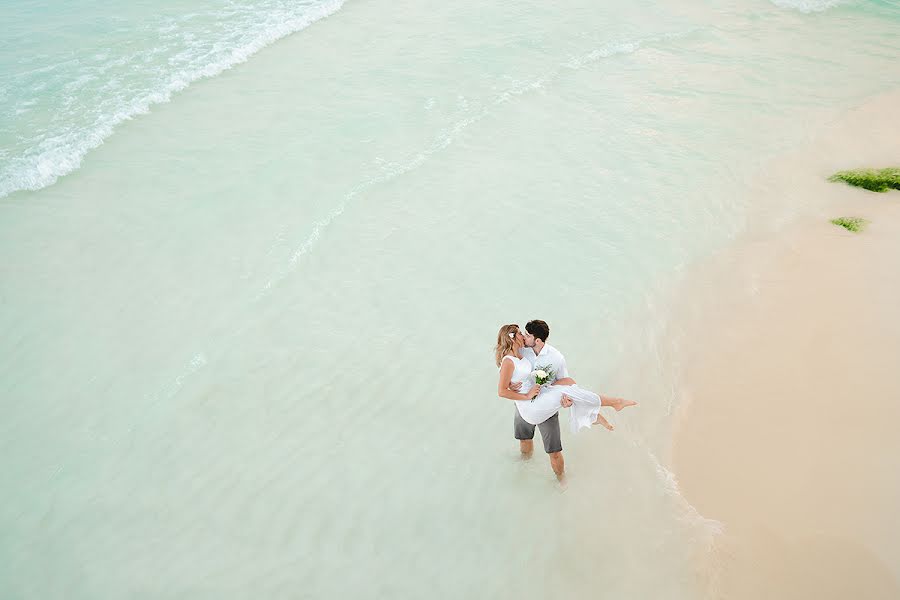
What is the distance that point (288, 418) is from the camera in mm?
7602

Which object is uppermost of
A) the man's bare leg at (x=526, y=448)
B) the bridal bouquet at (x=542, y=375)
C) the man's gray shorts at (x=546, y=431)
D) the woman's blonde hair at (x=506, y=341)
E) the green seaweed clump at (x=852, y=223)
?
the woman's blonde hair at (x=506, y=341)

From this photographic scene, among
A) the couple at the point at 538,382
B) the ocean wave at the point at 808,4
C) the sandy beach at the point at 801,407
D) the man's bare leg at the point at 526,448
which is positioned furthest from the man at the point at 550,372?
the ocean wave at the point at 808,4

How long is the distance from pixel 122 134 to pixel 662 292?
1081cm

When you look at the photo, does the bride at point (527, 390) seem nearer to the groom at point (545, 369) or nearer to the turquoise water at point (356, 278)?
the groom at point (545, 369)

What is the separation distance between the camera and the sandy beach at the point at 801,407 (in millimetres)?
6066

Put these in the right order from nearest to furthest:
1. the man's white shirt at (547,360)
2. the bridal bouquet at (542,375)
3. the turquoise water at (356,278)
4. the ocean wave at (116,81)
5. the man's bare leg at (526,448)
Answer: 1. the bridal bouquet at (542,375)
2. the man's white shirt at (547,360)
3. the turquoise water at (356,278)
4. the man's bare leg at (526,448)
5. the ocean wave at (116,81)

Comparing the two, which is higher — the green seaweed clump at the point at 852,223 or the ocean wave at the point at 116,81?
the ocean wave at the point at 116,81

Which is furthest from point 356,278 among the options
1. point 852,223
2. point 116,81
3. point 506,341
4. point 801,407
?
point 116,81

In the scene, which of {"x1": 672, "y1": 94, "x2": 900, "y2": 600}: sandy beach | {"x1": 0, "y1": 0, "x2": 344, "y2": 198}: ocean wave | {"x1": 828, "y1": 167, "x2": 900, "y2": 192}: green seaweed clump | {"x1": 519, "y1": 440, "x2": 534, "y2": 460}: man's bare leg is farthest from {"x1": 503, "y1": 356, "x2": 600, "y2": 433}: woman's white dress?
{"x1": 0, "y1": 0, "x2": 344, "y2": 198}: ocean wave

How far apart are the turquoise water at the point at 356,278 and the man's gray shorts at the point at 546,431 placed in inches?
25.5

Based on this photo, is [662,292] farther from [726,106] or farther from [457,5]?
[457,5]

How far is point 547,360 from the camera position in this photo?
6043 millimetres

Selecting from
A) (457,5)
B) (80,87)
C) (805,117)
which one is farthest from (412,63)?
(805,117)

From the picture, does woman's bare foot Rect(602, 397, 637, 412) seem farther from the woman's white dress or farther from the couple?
the woman's white dress
